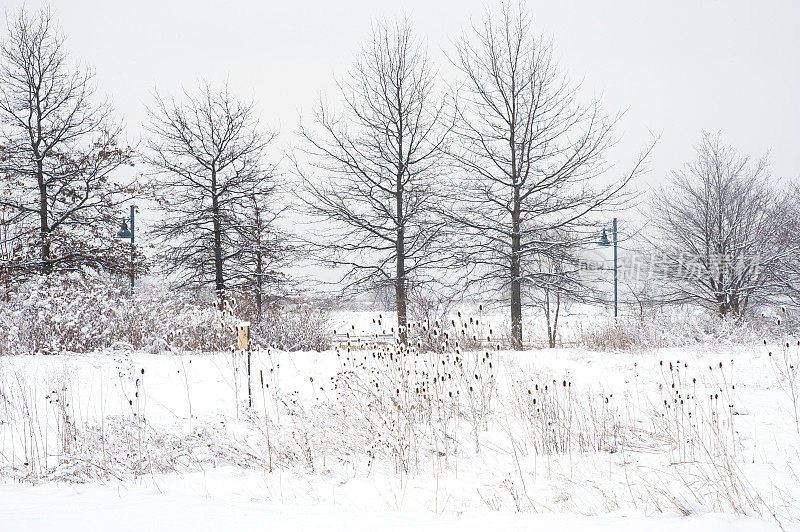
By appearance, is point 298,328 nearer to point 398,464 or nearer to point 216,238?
point 216,238

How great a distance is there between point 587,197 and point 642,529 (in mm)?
11665

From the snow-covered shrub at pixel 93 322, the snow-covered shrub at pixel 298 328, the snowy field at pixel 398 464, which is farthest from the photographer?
the snow-covered shrub at pixel 298 328

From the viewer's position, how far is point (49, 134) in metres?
14.7

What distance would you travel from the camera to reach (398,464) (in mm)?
4305

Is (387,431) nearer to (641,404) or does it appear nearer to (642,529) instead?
(642,529)

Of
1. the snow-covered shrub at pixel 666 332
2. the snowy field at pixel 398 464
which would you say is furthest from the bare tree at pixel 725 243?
the snowy field at pixel 398 464

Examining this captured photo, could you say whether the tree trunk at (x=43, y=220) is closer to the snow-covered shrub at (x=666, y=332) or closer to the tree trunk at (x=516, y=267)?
the tree trunk at (x=516, y=267)

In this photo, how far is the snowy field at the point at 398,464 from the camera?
121 inches

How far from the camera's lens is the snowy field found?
3066mm

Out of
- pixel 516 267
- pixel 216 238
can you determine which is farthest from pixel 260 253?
pixel 516 267

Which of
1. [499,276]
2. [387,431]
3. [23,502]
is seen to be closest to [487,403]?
[387,431]

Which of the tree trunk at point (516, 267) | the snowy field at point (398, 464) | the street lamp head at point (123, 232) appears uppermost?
the street lamp head at point (123, 232)

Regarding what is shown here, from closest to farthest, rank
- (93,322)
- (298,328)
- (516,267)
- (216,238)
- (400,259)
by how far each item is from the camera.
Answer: (93,322)
(298,328)
(516,267)
(400,259)
(216,238)

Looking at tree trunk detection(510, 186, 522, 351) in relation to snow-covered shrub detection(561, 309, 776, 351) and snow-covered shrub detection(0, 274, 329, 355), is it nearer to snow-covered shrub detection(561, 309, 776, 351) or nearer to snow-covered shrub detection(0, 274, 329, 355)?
snow-covered shrub detection(561, 309, 776, 351)
